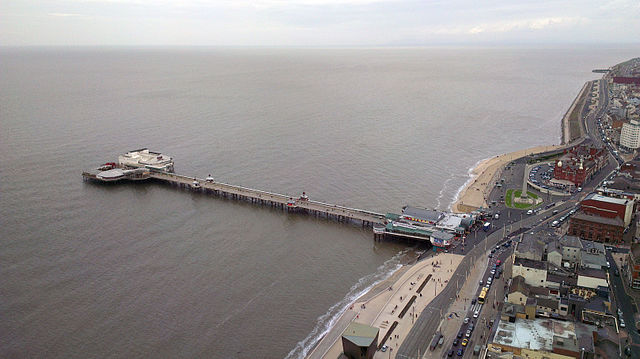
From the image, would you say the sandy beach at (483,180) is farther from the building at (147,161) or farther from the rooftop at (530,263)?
the building at (147,161)

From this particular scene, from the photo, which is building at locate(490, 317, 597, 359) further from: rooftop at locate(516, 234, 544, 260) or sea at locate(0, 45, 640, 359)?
sea at locate(0, 45, 640, 359)

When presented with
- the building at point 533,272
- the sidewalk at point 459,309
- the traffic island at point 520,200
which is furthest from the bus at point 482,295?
the traffic island at point 520,200

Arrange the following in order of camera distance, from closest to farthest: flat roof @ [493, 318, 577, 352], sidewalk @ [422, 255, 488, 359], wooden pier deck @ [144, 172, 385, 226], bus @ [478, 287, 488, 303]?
flat roof @ [493, 318, 577, 352] < sidewalk @ [422, 255, 488, 359] < bus @ [478, 287, 488, 303] < wooden pier deck @ [144, 172, 385, 226]

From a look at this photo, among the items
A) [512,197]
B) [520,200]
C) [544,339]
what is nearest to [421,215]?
[520,200]

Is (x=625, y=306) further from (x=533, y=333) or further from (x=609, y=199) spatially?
(x=609, y=199)

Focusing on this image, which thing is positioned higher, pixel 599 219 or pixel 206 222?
pixel 599 219

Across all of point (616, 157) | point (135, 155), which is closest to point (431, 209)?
point (616, 157)

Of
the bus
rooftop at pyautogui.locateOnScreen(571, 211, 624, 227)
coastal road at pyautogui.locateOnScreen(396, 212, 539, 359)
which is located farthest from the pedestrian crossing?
rooftop at pyautogui.locateOnScreen(571, 211, 624, 227)
